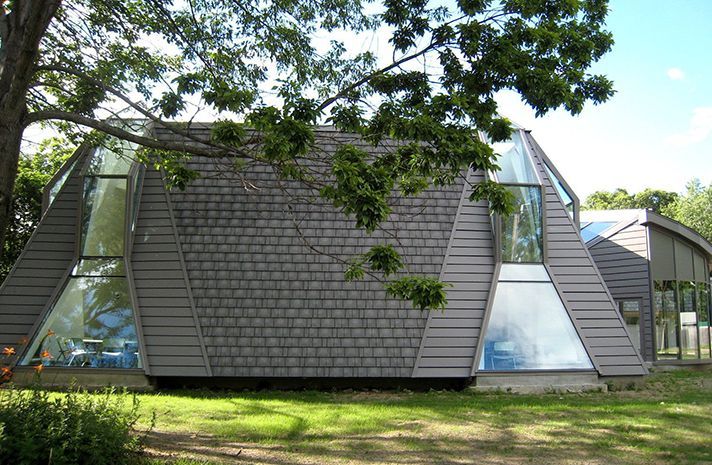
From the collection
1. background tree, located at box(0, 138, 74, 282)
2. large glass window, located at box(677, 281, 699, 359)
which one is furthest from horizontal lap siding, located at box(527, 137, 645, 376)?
background tree, located at box(0, 138, 74, 282)

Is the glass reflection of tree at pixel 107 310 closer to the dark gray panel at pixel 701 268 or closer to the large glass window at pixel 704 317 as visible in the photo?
the large glass window at pixel 704 317

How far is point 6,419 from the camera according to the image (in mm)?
5891

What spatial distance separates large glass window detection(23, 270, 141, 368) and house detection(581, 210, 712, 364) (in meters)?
15.0

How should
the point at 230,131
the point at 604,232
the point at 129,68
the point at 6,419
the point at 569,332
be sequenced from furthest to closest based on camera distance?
the point at 604,232
the point at 569,332
the point at 129,68
the point at 230,131
the point at 6,419

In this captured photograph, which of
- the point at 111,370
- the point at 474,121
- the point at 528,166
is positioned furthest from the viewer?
the point at 528,166

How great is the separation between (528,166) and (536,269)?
8.21 ft

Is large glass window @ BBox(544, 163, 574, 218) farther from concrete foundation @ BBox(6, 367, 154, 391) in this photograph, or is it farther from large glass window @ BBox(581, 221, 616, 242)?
concrete foundation @ BBox(6, 367, 154, 391)

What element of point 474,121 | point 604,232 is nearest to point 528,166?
point 474,121

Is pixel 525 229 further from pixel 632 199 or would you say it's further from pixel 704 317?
pixel 632 199

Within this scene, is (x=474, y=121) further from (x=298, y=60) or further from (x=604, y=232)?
(x=604, y=232)

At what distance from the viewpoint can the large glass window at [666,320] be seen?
59.3 ft

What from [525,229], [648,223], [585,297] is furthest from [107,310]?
[648,223]

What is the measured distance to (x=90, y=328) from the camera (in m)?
12.4

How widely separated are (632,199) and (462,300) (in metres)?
57.6
